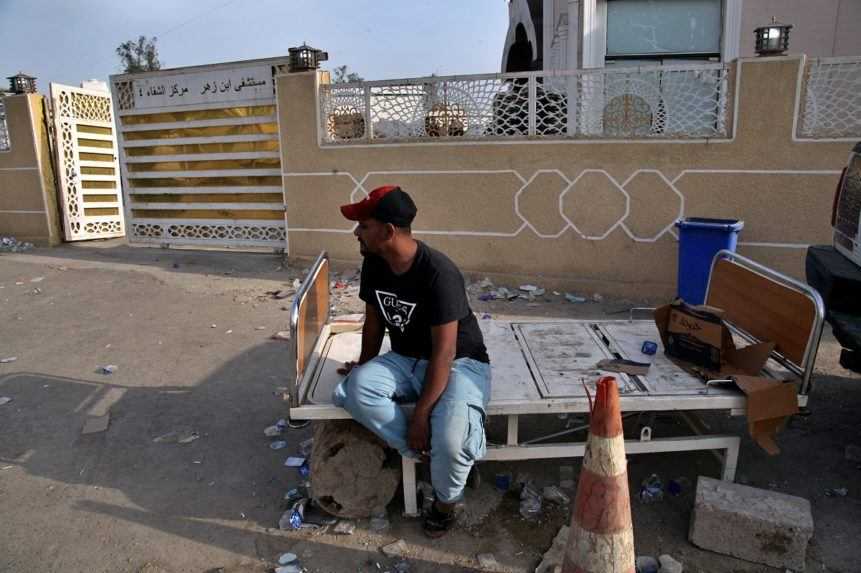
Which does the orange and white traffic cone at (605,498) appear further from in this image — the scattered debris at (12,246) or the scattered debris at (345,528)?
the scattered debris at (12,246)

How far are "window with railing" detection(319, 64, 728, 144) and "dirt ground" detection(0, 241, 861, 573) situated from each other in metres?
2.69

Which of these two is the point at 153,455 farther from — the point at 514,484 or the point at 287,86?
the point at 287,86

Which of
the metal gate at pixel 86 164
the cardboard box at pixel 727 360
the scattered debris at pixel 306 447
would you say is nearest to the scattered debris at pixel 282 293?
the scattered debris at pixel 306 447

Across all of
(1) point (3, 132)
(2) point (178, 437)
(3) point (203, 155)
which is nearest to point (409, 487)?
(2) point (178, 437)

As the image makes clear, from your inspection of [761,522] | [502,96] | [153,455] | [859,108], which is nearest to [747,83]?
[859,108]

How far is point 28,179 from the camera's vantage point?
34.7 ft

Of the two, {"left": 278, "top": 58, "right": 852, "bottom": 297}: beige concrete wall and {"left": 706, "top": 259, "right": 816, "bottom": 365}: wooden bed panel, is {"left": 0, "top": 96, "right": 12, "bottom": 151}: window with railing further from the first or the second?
{"left": 706, "top": 259, "right": 816, "bottom": 365}: wooden bed panel

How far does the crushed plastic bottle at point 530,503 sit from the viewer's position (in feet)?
10.0

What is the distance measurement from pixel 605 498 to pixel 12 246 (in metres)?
11.5

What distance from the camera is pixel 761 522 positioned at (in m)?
2.66

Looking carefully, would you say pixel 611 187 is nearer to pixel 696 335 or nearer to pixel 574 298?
pixel 574 298

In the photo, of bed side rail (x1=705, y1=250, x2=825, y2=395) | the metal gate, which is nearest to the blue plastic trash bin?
bed side rail (x1=705, y1=250, x2=825, y2=395)

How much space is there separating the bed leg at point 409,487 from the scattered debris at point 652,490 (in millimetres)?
1164

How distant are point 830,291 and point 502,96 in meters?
4.33
